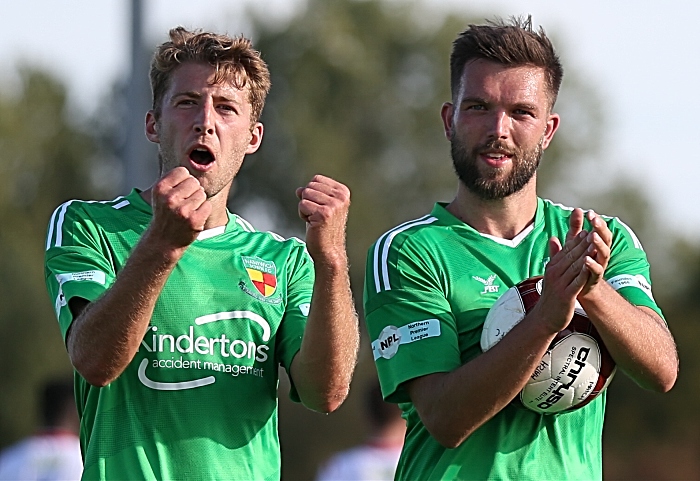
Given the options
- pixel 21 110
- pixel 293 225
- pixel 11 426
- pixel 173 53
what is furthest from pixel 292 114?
pixel 173 53

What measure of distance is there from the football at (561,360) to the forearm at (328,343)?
0.58m

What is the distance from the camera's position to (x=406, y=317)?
5578 millimetres

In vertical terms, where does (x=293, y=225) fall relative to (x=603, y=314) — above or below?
above

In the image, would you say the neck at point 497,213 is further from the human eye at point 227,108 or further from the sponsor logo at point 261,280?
the human eye at point 227,108

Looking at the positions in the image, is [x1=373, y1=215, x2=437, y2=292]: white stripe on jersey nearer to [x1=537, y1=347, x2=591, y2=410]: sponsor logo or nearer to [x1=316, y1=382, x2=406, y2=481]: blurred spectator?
[x1=537, y1=347, x2=591, y2=410]: sponsor logo

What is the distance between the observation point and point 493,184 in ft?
18.9

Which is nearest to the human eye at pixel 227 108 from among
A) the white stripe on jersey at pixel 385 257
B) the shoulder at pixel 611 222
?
the white stripe on jersey at pixel 385 257

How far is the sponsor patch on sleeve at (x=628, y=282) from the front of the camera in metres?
5.71

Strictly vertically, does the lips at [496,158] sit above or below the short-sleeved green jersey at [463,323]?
above

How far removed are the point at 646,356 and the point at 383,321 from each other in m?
1.13

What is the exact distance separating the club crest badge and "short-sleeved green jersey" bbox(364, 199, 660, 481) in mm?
422

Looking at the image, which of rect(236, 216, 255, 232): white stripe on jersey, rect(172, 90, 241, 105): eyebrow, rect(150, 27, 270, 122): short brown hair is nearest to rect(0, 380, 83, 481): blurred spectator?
rect(236, 216, 255, 232): white stripe on jersey

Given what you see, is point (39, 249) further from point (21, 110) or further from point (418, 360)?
point (418, 360)

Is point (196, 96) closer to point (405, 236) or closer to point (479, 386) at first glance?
point (405, 236)
